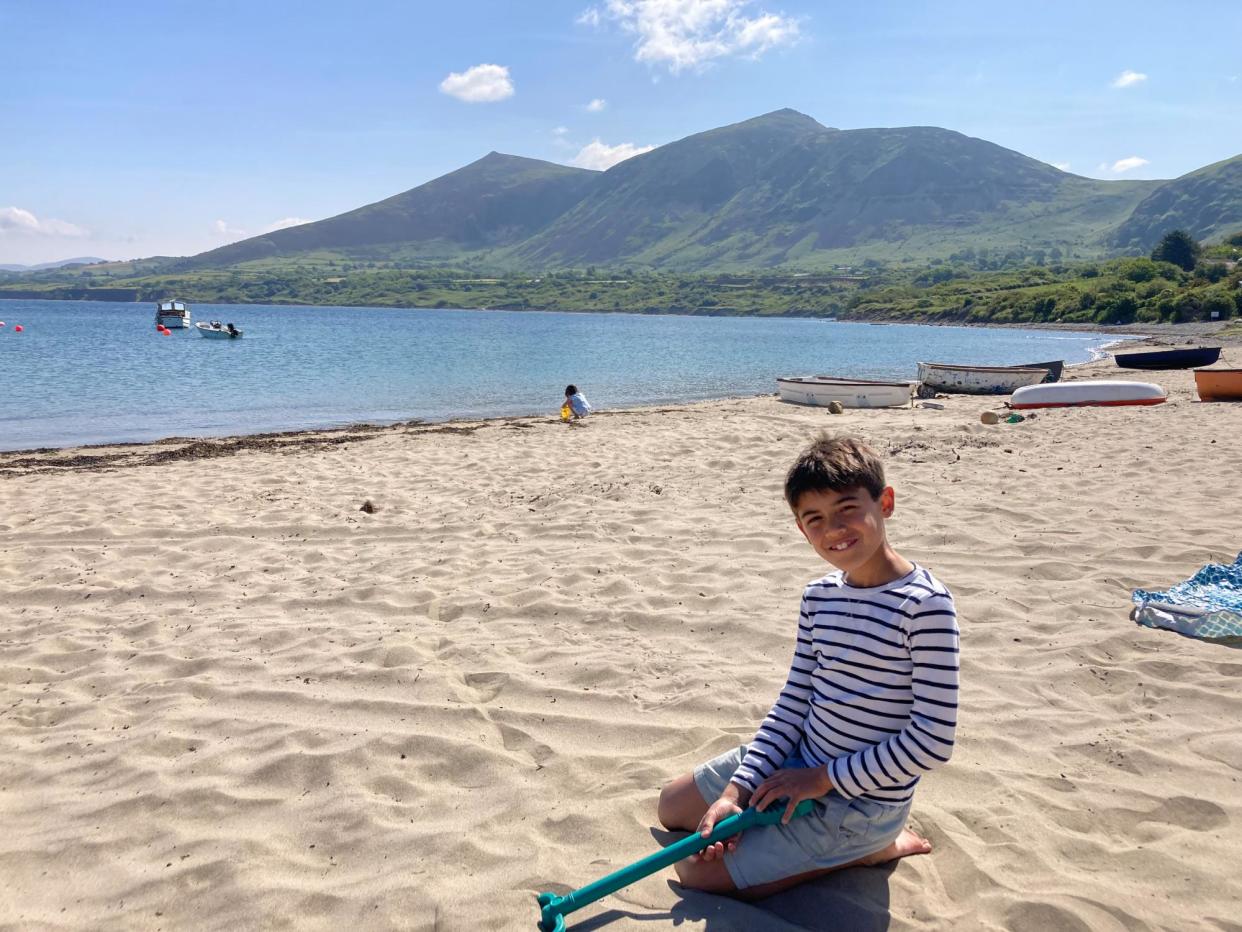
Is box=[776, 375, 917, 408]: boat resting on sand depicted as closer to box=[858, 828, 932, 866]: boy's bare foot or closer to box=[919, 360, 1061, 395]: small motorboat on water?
box=[919, 360, 1061, 395]: small motorboat on water

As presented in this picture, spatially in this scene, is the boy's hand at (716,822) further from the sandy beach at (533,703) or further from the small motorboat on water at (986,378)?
the small motorboat on water at (986,378)

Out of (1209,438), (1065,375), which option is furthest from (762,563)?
(1065,375)

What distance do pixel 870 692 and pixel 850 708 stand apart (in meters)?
0.10

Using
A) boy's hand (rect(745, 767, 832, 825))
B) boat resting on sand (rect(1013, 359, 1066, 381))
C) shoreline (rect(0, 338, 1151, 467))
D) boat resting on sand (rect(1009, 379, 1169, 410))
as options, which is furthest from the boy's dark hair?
boat resting on sand (rect(1013, 359, 1066, 381))

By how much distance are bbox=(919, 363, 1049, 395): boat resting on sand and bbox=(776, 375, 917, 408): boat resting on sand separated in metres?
3.13

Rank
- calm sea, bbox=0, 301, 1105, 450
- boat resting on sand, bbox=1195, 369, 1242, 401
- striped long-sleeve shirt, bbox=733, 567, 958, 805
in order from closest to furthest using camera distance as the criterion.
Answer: striped long-sleeve shirt, bbox=733, 567, 958, 805, boat resting on sand, bbox=1195, 369, 1242, 401, calm sea, bbox=0, 301, 1105, 450

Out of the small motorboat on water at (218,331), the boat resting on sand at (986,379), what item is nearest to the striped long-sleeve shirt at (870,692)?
the boat resting on sand at (986,379)

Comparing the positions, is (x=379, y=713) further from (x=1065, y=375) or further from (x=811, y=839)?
(x=1065, y=375)

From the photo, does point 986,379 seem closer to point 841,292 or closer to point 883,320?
point 883,320

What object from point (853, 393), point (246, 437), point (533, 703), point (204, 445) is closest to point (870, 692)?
point (533, 703)

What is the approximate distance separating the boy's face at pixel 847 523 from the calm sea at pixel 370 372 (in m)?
18.7

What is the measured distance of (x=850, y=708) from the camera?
9.79ft

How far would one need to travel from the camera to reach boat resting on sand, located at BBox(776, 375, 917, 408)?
20328 mm

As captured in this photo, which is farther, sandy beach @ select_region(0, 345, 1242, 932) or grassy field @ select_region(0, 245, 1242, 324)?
grassy field @ select_region(0, 245, 1242, 324)
